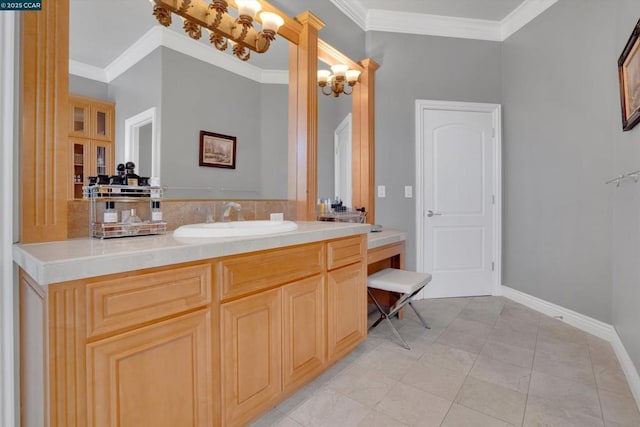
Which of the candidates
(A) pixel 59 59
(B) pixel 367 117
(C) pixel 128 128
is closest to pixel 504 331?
(B) pixel 367 117

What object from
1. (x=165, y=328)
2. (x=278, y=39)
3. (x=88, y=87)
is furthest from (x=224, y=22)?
(x=165, y=328)

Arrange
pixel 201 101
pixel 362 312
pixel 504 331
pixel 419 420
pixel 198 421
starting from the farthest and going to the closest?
1. pixel 504 331
2. pixel 362 312
3. pixel 201 101
4. pixel 419 420
5. pixel 198 421

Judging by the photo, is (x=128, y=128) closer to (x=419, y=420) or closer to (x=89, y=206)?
(x=89, y=206)

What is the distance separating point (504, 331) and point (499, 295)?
0.98 m

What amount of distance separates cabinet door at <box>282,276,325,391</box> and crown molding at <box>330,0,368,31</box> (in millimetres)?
2453

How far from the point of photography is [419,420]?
137 centimetres

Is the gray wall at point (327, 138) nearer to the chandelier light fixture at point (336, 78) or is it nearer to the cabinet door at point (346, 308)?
the chandelier light fixture at point (336, 78)

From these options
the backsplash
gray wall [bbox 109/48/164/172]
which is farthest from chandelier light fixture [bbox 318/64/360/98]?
gray wall [bbox 109/48/164/172]

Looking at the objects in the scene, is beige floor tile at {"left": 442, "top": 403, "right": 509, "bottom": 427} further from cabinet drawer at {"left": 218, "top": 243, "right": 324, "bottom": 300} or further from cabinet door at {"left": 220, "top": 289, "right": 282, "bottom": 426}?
cabinet drawer at {"left": 218, "top": 243, "right": 324, "bottom": 300}

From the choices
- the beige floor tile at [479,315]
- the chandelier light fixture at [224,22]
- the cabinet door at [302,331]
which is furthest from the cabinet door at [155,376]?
the beige floor tile at [479,315]

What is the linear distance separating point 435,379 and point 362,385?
1.39 ft

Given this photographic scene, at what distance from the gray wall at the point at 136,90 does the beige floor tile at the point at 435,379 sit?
189 centimetres

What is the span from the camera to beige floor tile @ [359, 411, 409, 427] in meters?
1.34

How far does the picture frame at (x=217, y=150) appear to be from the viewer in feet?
5.42
